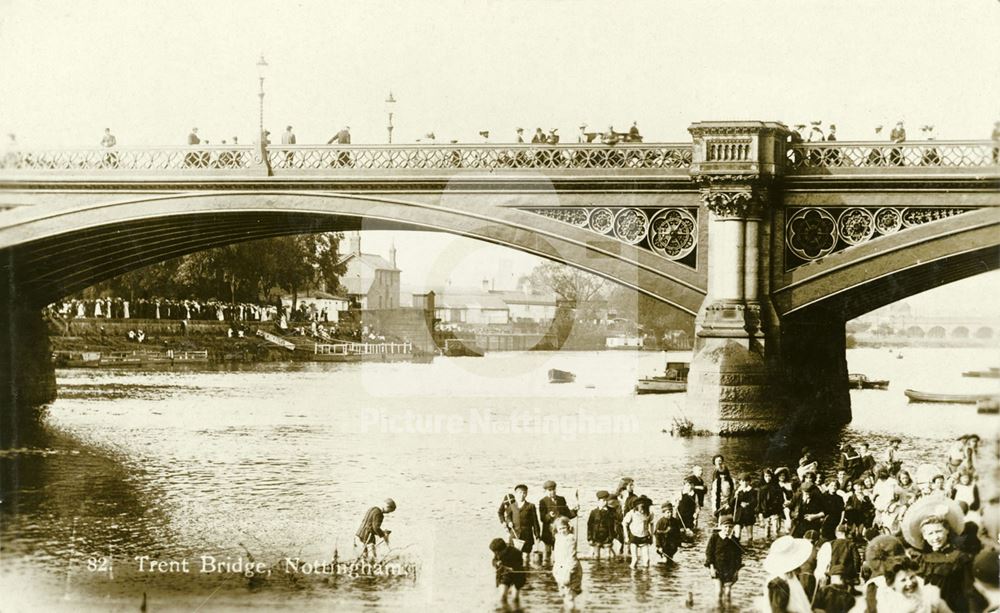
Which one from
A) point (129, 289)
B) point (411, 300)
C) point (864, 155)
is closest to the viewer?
point (864, 155)

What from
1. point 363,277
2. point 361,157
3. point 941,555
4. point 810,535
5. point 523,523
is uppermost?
point 363,277

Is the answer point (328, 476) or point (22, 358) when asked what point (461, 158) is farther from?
point (22, 358)

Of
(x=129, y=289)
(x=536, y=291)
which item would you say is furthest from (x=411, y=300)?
(x=129, y=289)

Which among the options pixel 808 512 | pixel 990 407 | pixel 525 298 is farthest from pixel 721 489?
pixel 525 298

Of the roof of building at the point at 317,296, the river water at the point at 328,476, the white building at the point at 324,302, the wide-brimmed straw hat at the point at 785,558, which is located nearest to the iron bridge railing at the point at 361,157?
the river water at the point at 328,476

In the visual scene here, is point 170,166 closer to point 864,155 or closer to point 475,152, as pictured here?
point 475,152

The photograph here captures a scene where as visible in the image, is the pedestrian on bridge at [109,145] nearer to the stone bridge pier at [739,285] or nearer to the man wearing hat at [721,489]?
the stone bridge pier at [739,285]

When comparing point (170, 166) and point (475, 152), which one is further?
point (170, 166)
